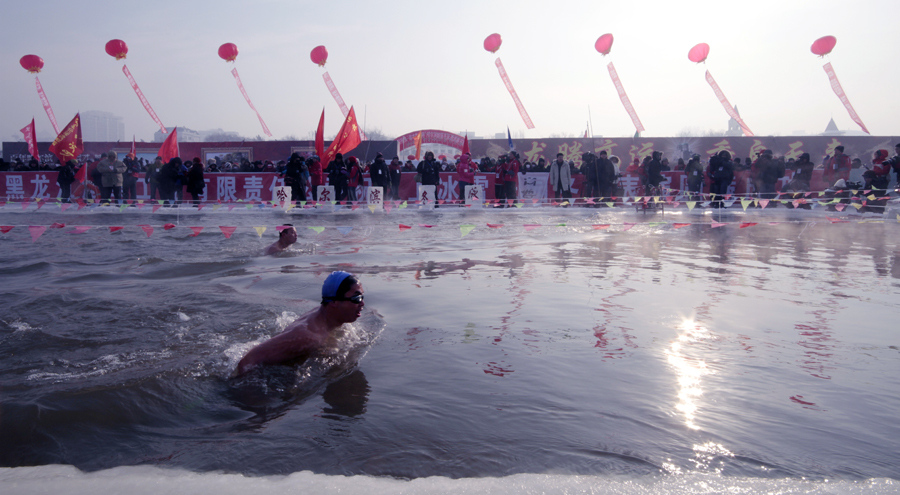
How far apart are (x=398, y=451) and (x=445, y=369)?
119 centimetres

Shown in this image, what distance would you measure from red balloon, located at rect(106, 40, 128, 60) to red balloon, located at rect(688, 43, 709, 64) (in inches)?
957

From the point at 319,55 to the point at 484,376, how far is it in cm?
2861

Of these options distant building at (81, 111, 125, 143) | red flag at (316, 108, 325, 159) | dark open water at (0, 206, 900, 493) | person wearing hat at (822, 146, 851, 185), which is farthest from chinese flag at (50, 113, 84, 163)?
distant building at (81, 111, 125, 143)

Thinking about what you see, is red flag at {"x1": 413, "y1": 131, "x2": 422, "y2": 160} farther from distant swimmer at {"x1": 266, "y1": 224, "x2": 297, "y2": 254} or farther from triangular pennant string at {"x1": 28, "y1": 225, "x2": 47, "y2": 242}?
distant swimmer at {"x1": 266, "y1": 224, "x2": 297, "y2": 254}

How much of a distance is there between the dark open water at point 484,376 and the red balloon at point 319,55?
75.9 ft

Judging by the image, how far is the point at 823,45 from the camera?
19969 mm

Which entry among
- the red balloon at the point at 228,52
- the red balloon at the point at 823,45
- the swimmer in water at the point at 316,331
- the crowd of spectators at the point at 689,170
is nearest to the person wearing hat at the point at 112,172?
the crowd of spectators at the point at 689,170

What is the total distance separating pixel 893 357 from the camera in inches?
Result: 163

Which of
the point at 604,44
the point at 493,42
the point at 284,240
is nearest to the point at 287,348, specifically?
the point at 284,240

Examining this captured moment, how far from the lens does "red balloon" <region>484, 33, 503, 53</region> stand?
26.0 m

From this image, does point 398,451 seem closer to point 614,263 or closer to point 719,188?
point 614,263

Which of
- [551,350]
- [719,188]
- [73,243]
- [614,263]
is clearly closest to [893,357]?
[551,350]

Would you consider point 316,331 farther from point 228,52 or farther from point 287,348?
point 228,52

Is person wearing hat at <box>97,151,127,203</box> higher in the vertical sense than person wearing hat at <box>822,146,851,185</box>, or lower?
lower
